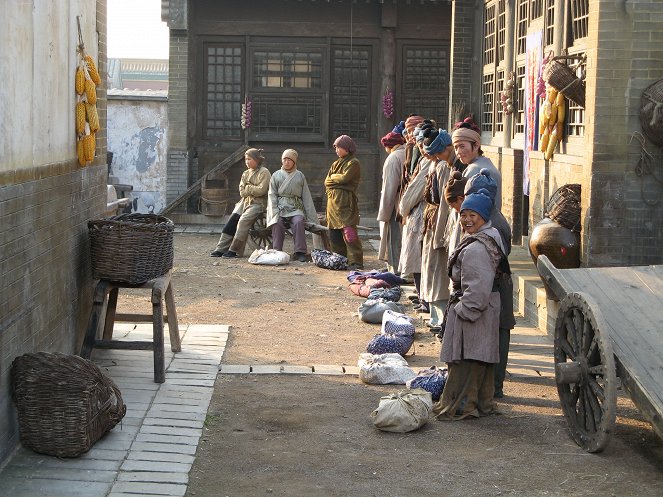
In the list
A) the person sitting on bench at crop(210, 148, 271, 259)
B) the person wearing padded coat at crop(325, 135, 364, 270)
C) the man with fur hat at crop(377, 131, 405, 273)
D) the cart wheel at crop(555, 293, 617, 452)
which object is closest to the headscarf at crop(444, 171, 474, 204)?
the cart wheel at crop(555, 293, 617, 452)

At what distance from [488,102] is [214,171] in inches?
230

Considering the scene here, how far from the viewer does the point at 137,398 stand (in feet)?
24.1

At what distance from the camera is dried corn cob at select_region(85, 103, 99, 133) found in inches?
309

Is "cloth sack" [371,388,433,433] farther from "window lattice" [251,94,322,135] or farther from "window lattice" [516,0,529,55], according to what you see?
"window lattice" [251,94,322,135]

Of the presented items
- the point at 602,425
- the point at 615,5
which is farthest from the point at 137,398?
the point at 615,5

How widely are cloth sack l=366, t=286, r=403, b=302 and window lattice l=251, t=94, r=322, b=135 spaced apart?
9666 mm

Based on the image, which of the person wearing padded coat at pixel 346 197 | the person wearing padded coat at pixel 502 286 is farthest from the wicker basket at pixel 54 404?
the person wearing padded coat at pixel 346 197

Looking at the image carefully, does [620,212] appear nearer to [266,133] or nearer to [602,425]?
[602,425]

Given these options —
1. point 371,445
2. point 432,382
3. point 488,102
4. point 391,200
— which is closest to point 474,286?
point 432,382

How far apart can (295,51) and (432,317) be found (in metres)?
11.7

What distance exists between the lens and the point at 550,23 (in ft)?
39.7

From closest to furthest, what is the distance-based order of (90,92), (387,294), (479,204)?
(479,204)
(90,92)
(387,294)

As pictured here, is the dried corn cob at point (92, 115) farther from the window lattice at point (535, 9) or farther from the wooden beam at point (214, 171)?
the wooden beam at point (214, 171)

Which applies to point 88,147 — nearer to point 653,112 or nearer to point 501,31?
point 653,112
